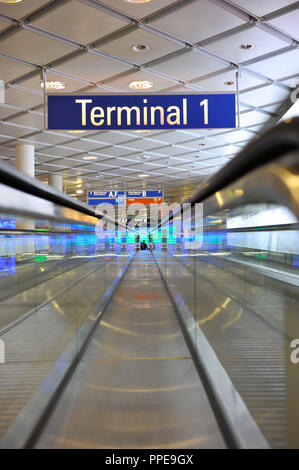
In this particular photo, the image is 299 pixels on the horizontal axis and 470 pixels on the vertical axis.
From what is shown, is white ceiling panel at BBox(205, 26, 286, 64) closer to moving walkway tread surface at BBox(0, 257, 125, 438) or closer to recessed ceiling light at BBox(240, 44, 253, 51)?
recessed ceiling light at BBox(240, 44, 253, 51)

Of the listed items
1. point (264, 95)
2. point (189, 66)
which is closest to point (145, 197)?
point (264, 95)

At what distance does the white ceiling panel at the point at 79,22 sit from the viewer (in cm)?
652

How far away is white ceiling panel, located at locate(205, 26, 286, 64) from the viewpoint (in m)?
7.44

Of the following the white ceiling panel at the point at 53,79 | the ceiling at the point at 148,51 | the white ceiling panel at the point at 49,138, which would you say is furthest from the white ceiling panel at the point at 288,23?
the white ceiling panel at the point at 49,138

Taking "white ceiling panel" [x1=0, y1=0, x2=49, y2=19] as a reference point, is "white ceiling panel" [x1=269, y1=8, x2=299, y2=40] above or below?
above

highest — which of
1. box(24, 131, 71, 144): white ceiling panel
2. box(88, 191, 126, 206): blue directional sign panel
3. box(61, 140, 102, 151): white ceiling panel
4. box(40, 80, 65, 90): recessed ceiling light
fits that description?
box(40, 80, 65, 90): recessed ceiling light

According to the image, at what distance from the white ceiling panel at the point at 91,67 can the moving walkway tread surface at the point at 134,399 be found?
5545mm

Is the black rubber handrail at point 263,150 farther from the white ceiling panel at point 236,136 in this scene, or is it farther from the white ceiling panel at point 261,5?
the white ceiling panel at point 236,136

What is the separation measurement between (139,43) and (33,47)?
6.67ft

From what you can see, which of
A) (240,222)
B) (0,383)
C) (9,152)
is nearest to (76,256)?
(0,383)

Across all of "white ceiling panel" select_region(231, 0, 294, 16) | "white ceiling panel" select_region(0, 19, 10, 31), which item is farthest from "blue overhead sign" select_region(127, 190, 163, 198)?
"white ceiling panel" select_region(231, 0, 294, 16)

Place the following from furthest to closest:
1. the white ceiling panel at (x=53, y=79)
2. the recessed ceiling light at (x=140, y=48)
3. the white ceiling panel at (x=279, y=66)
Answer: the white ceiling panel at (x=53, y=79), the white ceiling panel at (x=279, y=66), the recessed ceiling light at (x=140, y=48)

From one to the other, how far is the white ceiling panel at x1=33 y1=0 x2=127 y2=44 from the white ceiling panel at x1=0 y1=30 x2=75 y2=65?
0.36 m
